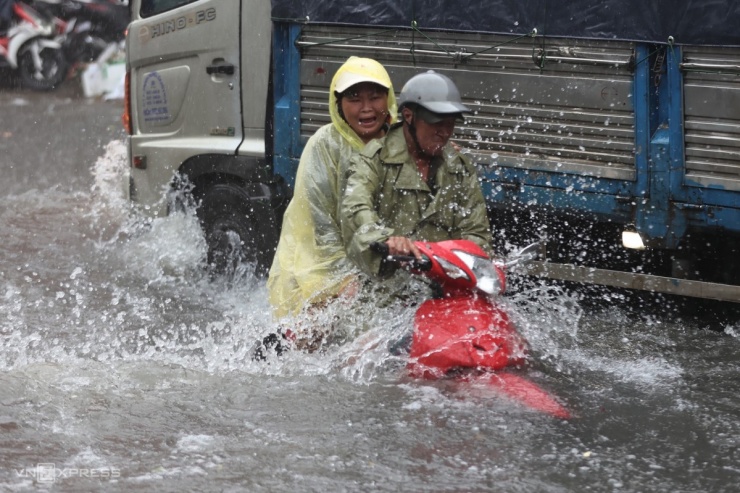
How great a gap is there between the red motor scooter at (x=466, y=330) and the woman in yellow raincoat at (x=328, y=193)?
65 cm

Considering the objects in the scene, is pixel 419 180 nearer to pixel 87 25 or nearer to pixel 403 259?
pixel 403 259

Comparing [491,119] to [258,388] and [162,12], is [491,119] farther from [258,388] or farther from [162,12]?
[162,12]

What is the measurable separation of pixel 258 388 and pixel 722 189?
2.54 m

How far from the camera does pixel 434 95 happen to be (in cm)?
464

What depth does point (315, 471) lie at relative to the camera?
4.15 metres

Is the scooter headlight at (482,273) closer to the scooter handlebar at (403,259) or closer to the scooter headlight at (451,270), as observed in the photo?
the scooter headlight at (451,270)

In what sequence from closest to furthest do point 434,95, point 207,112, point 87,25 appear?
1. point 434,95
2. point 207,112
3. point 87,25

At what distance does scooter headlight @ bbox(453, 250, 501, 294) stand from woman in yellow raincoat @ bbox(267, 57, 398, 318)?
0.77 m

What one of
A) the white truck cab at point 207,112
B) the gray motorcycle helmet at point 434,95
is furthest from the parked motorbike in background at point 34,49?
the gray motorcycle helmet at point 434,95

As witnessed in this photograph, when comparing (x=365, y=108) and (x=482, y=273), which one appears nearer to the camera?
(x=482, y=273)

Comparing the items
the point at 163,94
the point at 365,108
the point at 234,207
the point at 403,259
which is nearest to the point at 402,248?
the point at 403,259

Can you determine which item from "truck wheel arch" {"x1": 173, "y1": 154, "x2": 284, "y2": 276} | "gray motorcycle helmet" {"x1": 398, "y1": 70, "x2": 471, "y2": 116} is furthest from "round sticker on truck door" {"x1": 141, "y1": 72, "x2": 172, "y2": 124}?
"gray motorcycle helmet" {"x1": 398, "y1": 70, "x2": 471, "y2": 116}

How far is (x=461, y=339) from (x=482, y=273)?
0.29 meters

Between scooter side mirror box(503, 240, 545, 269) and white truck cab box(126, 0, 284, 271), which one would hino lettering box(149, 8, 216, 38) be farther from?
scooter side mirror box(503, 240, 545, 269)
